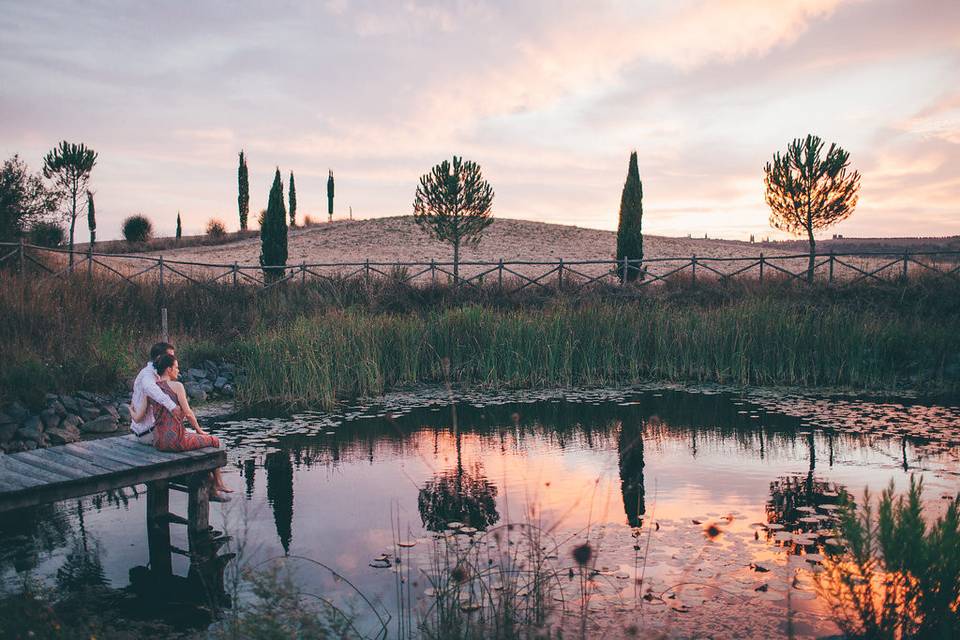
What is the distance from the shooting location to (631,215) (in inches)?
1029

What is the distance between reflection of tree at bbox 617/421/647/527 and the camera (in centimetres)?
604

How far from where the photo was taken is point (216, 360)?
482 inches

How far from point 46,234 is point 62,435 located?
49.3ft

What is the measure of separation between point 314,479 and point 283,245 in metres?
22.4

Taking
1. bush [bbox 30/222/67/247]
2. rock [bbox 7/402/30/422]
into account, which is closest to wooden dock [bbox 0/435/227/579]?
rock [bbox 7/402/30/422]

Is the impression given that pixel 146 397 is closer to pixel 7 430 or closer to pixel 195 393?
pixel 7 430

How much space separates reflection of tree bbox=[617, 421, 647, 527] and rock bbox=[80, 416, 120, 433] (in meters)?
6.22

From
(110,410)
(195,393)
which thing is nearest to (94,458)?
(110,410)

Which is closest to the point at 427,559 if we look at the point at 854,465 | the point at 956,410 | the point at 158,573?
the point at 158,573

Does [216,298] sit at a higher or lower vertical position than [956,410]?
higher

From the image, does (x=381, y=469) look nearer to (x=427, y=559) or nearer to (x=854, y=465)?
(x=427, y=559)

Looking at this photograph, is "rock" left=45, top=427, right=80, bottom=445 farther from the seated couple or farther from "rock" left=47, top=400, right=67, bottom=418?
the seated couple

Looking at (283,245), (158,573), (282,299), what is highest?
(283,245)

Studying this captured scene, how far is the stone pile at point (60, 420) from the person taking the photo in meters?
8.35
